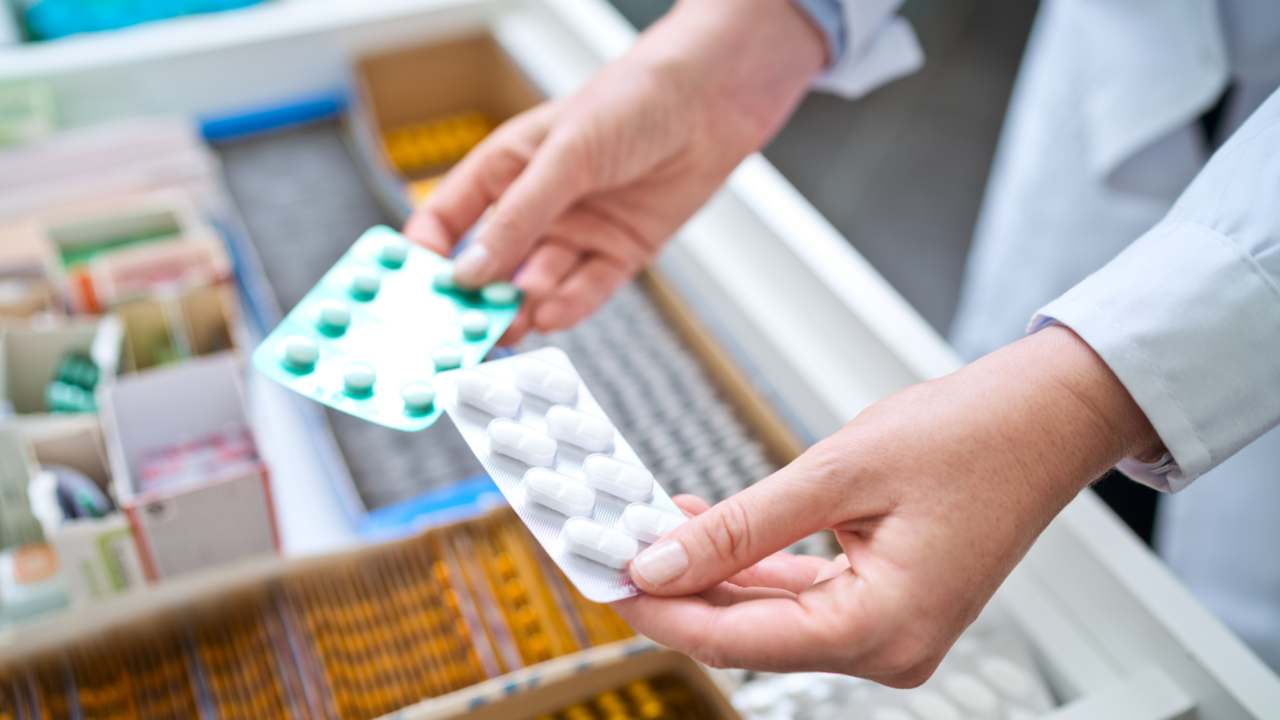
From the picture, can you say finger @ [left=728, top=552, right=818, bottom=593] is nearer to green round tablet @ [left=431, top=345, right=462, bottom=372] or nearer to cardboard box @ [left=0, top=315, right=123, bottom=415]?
green round tablet @ [left=431, top=345, right=462, bottom=372]

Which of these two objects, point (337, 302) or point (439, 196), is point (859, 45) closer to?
point (439, 196)

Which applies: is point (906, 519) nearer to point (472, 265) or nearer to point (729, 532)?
point (729, 532)

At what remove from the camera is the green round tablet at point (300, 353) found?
670mm

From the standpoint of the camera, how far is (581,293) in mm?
928

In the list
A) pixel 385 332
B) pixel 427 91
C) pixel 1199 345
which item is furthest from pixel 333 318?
pixel 427 91

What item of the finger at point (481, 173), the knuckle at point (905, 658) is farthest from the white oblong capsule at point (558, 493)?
the finger at point (481, 173)

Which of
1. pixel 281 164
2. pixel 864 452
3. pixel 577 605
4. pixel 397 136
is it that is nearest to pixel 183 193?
pixel 281 164

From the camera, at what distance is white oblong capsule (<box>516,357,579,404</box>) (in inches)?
25.2

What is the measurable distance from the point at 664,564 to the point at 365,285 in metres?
0.39

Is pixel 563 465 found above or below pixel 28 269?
above

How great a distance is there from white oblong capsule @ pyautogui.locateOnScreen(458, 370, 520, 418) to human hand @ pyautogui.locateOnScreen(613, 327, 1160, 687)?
6.1 inches

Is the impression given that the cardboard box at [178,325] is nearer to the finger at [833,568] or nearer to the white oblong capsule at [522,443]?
the white oblong capsule at [522,443]

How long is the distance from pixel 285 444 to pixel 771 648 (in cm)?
82

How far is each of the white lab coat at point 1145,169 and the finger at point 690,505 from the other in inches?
16.2
